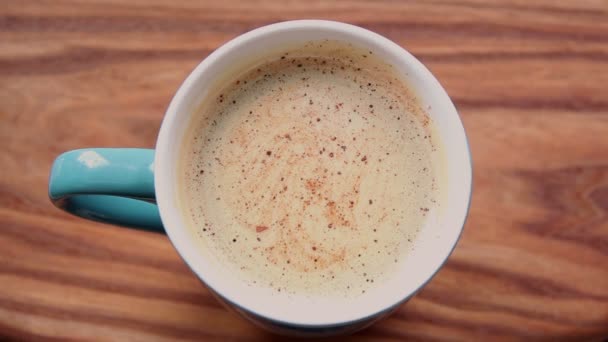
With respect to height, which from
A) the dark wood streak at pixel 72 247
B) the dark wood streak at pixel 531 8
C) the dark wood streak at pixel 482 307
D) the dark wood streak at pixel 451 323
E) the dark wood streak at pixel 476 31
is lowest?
the dark wood streak at pixel 451 323

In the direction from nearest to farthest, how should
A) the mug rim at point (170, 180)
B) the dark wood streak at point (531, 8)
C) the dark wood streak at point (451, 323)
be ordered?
the mug rim at point (170, 180) → the dark wood streak at point (451, 323) → the dark wood streak at point (531, 8)

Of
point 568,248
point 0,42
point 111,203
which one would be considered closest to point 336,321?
point 111,203

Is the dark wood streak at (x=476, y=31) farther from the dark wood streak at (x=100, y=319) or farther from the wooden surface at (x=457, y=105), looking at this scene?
the dark wood streak at (x=100, y=319)

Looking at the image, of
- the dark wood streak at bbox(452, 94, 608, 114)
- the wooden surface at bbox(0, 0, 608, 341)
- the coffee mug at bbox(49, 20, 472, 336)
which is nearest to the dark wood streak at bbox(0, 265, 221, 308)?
the wooden surface at bbox(0, 0, 608, 341)

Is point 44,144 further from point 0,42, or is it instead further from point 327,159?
point 327,159

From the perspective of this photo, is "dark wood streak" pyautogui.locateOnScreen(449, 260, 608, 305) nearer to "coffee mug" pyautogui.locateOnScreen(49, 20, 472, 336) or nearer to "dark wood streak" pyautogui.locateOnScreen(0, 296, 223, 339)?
"coffee mug" pyautogui.locateOnScreen(49, 20, 472, 336)

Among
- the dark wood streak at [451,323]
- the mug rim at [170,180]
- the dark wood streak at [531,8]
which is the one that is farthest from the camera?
the dark wood streak at [531,8]

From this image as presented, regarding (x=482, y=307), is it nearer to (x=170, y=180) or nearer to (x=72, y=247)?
(x=170, y=180)

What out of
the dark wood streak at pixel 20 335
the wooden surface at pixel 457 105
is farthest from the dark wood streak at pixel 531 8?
the dark wood streak at pixel 20 335
